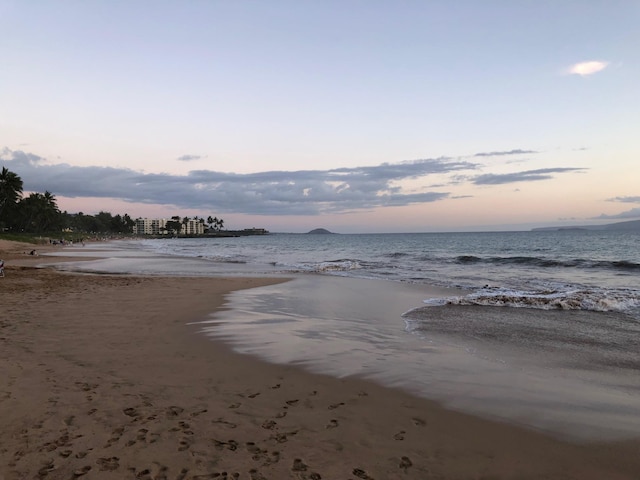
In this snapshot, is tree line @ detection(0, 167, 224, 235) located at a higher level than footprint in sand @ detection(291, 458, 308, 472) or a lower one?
higher

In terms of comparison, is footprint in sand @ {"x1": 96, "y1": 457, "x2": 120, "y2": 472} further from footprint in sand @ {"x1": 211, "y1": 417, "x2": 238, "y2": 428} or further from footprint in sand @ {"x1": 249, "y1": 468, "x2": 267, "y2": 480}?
footprint in sand @ {"x1": 249, "y1": 468, "x2": 267, "y2": 480}

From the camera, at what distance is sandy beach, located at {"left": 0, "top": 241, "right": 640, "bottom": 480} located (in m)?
3.52

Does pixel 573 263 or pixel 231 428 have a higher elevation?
pixel 231 428

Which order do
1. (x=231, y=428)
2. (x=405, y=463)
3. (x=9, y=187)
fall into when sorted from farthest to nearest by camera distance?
A: (x=9, y=187) < (x=231, y=428) < (x=405, y=463)

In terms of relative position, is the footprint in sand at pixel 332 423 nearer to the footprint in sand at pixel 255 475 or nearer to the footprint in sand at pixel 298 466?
the footprint in sand at pixel 298 466

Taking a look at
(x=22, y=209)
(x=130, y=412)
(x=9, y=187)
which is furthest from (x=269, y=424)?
(x=22, y=209)

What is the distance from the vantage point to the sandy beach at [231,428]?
3516 millimetres

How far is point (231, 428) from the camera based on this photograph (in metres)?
4.20

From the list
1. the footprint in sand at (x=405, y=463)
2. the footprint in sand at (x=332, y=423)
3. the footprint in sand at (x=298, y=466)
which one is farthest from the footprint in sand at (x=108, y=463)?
the footprint in sand at (x=405, y=463)

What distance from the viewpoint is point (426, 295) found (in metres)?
15.4

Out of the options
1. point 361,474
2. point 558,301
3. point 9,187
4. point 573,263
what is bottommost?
point 573,263

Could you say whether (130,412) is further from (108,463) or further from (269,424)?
(269,424)

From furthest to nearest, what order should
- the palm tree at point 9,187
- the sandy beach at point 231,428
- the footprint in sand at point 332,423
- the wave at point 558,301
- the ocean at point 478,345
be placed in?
1. the palm tree at point 9,187
2. the wave at point 558,301
3. the ocean at point 478,345
4. the footprint in sand at point 332,423
5. the sandy beach at point 231,428

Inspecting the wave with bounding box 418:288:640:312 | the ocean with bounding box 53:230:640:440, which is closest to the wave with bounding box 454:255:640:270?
the wave with bounding box 418:288:640:312
